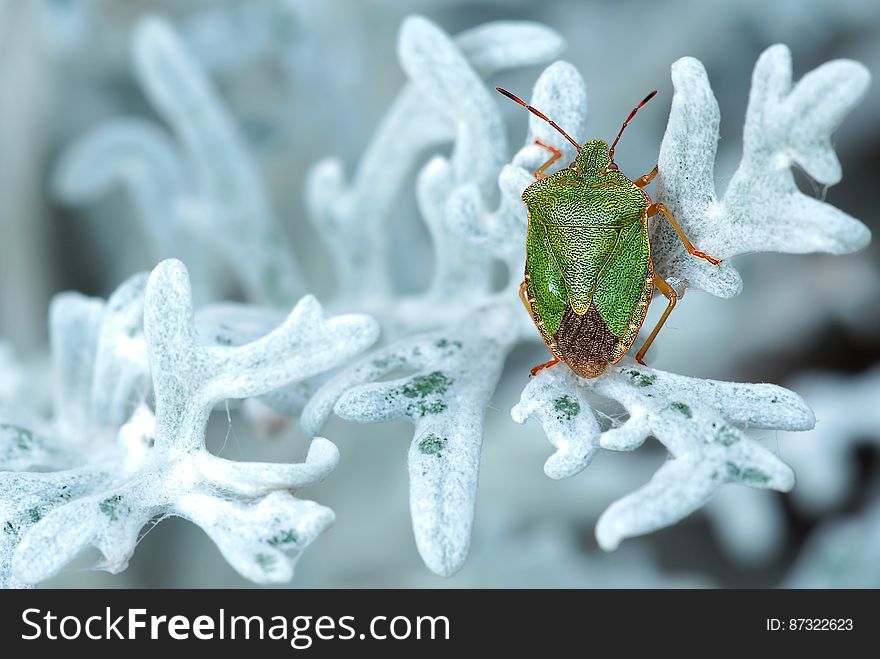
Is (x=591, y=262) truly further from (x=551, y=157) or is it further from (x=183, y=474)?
(x=183, y=474)

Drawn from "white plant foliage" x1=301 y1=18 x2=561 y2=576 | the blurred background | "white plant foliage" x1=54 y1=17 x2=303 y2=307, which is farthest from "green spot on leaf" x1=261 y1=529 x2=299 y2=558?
"white plant foliage" x1=54 y1=17 x2=303 y2=307

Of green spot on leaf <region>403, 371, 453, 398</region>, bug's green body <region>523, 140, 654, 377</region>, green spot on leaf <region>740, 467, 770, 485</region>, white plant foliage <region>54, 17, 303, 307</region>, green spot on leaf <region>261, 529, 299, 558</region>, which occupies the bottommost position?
green spot on leaf <region>261, 529, 299, 558</region>

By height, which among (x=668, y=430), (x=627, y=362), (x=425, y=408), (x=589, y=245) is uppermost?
(x=589, y=245)

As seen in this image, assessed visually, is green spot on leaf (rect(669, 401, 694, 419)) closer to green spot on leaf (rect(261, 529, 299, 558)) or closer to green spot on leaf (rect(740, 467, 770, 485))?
green spot on leaf (rect(740, 467, 770, 485))

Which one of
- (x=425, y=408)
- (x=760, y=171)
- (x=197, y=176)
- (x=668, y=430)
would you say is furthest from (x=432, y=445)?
(x=197, y=176)

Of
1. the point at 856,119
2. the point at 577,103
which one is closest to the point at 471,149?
the point at 577,103

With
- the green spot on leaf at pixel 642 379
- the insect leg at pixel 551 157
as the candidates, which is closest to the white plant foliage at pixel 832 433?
the green spot on leaf at pixel 642 379
